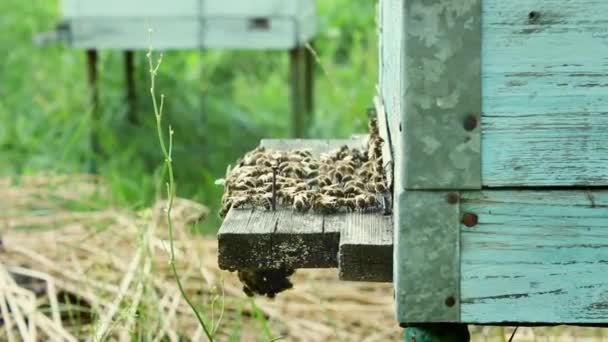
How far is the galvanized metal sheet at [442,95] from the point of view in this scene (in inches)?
83.3

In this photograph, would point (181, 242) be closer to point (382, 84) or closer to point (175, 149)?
point (382, 84)

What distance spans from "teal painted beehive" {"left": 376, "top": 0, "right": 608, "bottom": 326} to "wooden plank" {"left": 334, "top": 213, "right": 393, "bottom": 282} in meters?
0.07

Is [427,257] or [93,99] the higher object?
[427,257]

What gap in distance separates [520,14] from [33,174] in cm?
456

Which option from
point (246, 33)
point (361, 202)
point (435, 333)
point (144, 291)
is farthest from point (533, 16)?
point (246, 33)

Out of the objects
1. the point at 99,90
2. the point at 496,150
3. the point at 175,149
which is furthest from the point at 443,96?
the point at 99,90

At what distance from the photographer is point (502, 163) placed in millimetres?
2158

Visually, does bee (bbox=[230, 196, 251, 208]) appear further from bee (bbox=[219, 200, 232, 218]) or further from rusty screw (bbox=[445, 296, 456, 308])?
rusty screw (bbox=[445, 296, 456, 308])

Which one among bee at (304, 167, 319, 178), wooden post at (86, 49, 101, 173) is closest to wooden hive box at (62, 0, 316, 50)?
wooden post at (86, 49, 101, 173)

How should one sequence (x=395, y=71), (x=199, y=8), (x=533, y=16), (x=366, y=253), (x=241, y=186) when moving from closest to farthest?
(x=533, y=16) < (x=366, y=253) < (x=395, y=71) < (x=241, y=186) < (x=199, y=8)

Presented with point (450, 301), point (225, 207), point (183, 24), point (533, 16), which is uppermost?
point (533, 16)

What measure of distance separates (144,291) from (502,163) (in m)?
1.75

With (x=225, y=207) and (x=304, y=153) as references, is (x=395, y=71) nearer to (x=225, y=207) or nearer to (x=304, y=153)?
(x=225, y=207)

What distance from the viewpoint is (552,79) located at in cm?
→ 215
